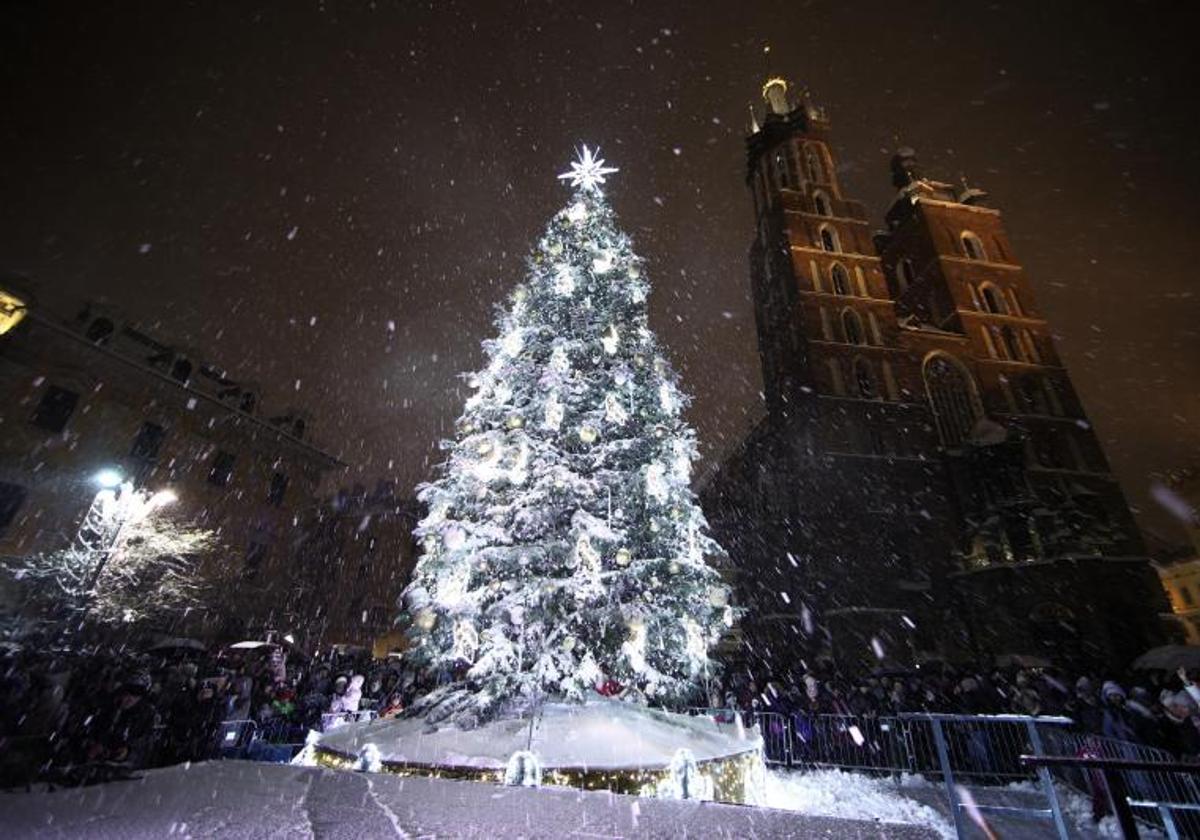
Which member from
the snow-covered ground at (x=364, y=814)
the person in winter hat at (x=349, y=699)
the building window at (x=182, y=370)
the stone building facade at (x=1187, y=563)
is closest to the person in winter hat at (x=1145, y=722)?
the snow-covered ground at (x=364, y=814)

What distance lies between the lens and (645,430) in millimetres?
9680

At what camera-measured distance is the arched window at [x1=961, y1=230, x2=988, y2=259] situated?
132ft

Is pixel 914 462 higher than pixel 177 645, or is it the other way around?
pixel 914 462

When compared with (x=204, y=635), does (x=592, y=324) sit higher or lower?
higher

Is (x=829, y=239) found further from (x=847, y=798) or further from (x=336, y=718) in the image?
(x=336, y=718)

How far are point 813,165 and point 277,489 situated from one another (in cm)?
4400

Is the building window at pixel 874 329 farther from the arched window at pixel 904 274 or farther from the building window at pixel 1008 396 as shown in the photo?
the arched window at pixel 904 274

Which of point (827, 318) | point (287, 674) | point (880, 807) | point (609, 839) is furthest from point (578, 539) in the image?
point (827, 318)

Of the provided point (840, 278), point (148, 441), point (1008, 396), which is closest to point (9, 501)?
point (148, 441)

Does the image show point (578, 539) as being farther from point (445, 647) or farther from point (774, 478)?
point (774, 478)

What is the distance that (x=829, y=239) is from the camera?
125 feet

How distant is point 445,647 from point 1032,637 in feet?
92.8

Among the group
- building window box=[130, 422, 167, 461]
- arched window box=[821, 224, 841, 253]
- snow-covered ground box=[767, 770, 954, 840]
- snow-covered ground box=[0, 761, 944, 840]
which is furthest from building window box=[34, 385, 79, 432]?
arched window box=[821, 224, 841, 253]

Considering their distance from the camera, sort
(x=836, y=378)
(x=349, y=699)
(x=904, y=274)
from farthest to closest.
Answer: (x=904, y=274), (x=836, y=378), (x=349, y=699)
